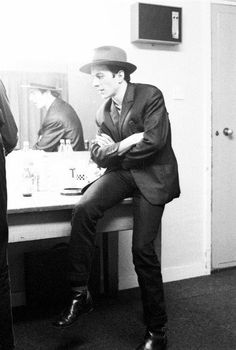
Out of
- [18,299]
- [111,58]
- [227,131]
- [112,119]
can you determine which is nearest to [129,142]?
[112,119]

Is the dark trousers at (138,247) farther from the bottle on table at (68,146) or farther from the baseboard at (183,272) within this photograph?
the baseboard at (183,272)

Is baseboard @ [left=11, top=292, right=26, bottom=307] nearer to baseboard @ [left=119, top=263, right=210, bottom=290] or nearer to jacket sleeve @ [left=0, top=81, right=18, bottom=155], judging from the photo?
baseboard @ [left=119, top=263, right=210, bottom=290]

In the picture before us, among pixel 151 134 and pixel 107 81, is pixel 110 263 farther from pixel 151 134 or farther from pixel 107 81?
pixel 107 81

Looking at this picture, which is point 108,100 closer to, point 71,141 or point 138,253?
point 71,141

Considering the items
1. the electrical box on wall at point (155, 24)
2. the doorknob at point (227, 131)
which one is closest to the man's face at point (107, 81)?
the electrical box on wall at point (155, 24)

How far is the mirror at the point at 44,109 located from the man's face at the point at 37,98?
2cm

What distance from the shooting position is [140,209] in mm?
2242

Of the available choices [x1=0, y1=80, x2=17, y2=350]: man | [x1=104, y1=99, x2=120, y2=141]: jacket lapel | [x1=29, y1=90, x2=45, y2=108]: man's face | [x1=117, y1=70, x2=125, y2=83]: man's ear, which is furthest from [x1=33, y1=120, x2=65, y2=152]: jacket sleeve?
[x1=0, y1=80, x2=17, y2=350]: man

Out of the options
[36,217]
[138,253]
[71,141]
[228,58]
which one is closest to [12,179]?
[71,141]

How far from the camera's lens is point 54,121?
2.89m

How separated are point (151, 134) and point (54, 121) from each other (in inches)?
→ 35.2

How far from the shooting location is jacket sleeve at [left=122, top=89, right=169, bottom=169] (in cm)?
222

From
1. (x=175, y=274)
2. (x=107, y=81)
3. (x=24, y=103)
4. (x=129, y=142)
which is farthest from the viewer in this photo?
(x=175, y=274)

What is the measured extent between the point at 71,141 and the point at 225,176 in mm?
1310
